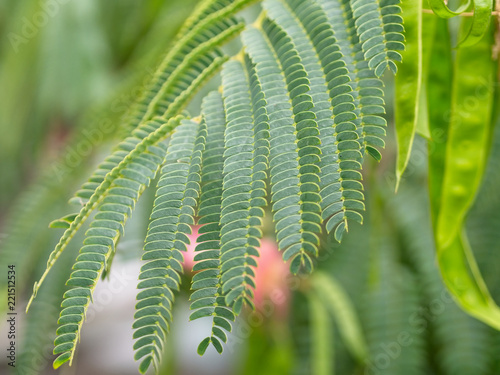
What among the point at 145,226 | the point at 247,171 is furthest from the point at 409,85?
the point at 145,226

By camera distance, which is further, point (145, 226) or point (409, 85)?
point (145, 226)

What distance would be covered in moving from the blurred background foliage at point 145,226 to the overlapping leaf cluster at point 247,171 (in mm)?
361

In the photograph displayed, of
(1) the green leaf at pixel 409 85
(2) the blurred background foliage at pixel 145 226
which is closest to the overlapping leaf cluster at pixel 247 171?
(1) the green leaf at pixel 409 85

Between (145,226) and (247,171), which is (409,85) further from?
(145,226)

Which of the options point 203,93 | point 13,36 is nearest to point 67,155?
point 203,93

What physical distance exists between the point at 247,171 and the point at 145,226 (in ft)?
1.81

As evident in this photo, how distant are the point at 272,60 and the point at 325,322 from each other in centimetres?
71

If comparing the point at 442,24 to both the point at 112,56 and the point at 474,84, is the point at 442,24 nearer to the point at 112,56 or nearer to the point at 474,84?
the point at 474,84

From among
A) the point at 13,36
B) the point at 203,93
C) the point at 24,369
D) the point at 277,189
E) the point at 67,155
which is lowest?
the point at 24,369

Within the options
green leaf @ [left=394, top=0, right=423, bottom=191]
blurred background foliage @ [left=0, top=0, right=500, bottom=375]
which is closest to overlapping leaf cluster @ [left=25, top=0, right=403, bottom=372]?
green leaf @ [left=394, top=0, right=423, bottom=191]

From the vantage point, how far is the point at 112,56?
62.7 inches

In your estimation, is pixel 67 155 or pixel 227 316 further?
pixel 67 155

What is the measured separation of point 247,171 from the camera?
14.4 inches

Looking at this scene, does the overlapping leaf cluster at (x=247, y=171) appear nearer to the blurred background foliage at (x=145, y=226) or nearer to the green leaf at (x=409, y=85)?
the green leaf at (x=409, y=85)
